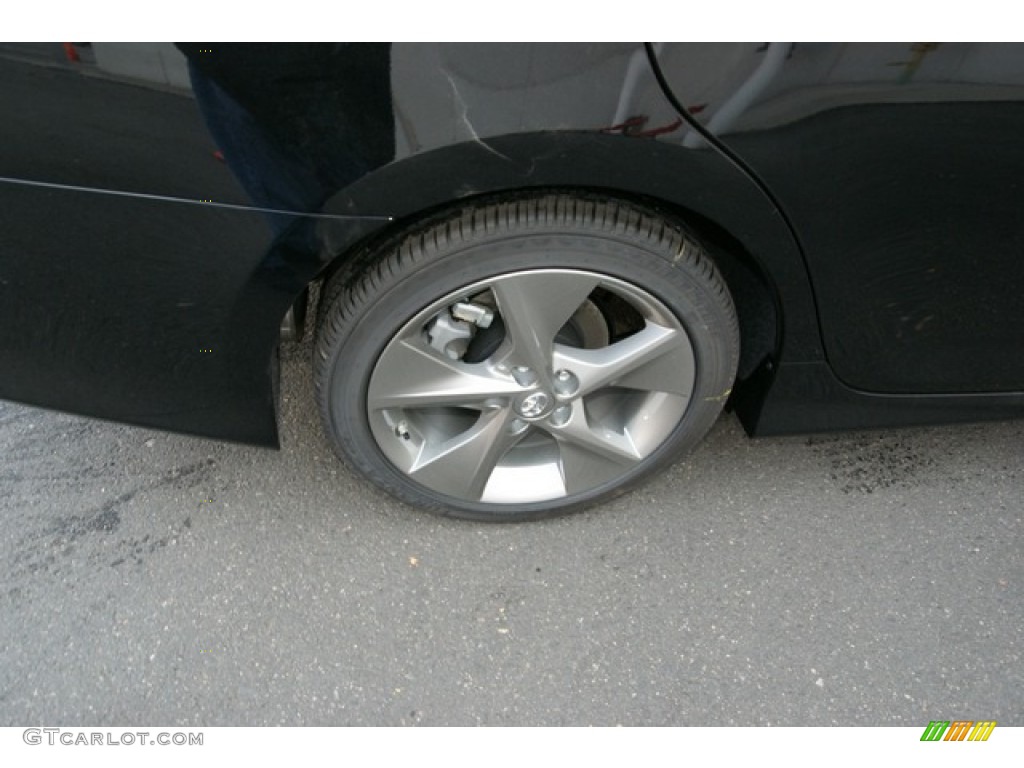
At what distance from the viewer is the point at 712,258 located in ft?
5.78

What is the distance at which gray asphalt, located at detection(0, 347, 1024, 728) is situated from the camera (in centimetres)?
177

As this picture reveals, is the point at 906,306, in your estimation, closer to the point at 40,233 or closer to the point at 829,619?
the point at 829,619

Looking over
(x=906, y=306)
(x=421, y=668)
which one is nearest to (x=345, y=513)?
(x=421, y=668)

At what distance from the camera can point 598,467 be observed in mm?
1988

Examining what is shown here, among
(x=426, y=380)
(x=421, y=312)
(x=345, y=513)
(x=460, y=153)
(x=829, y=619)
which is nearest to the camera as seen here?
(x=460, y=153)

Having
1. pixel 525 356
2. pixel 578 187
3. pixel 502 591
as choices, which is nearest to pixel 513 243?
pixel 578 187

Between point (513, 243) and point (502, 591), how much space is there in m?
0.84

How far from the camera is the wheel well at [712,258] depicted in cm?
155

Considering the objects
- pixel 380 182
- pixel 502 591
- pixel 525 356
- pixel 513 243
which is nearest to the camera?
pixel 380 182

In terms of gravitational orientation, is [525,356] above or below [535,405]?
above

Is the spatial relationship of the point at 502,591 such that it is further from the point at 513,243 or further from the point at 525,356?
the point at 513,243

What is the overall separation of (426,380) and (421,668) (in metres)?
0.62

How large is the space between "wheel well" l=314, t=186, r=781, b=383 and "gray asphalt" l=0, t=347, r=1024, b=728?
0.49m

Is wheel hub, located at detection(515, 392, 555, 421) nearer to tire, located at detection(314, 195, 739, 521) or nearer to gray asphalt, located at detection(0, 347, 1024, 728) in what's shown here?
tire, located at detection(314, 195, 739, 521)
